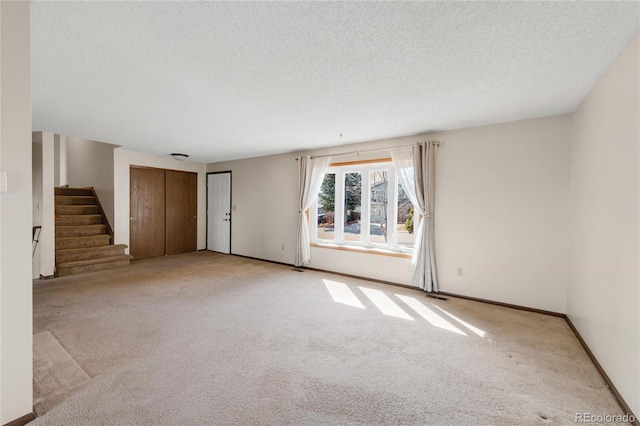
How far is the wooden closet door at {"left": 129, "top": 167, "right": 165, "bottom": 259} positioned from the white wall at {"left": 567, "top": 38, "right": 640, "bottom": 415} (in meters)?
7.38

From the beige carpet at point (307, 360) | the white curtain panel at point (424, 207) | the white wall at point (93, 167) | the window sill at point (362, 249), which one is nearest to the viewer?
the beige carpet at point (307, 360)

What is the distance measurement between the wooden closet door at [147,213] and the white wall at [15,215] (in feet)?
16.6

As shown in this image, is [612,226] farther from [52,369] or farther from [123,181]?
[123,181]

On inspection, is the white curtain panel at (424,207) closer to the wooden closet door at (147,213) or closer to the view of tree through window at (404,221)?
the view of tree through window at (404,221)

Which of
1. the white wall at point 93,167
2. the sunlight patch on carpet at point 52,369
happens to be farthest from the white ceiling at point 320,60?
the white wall at point 93,167

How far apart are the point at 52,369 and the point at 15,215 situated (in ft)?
4.45

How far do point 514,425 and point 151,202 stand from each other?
23.1 feet

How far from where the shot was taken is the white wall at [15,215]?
1481mm

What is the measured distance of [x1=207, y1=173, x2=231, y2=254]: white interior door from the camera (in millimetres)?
6852

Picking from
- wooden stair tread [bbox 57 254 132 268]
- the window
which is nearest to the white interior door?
wooden stair tread [bbox 57 254 132 268]

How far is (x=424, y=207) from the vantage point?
403cm

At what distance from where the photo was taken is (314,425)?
1605 mm

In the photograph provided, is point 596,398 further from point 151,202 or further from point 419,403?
point 151,202

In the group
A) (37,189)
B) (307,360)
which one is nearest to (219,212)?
(37,189)
